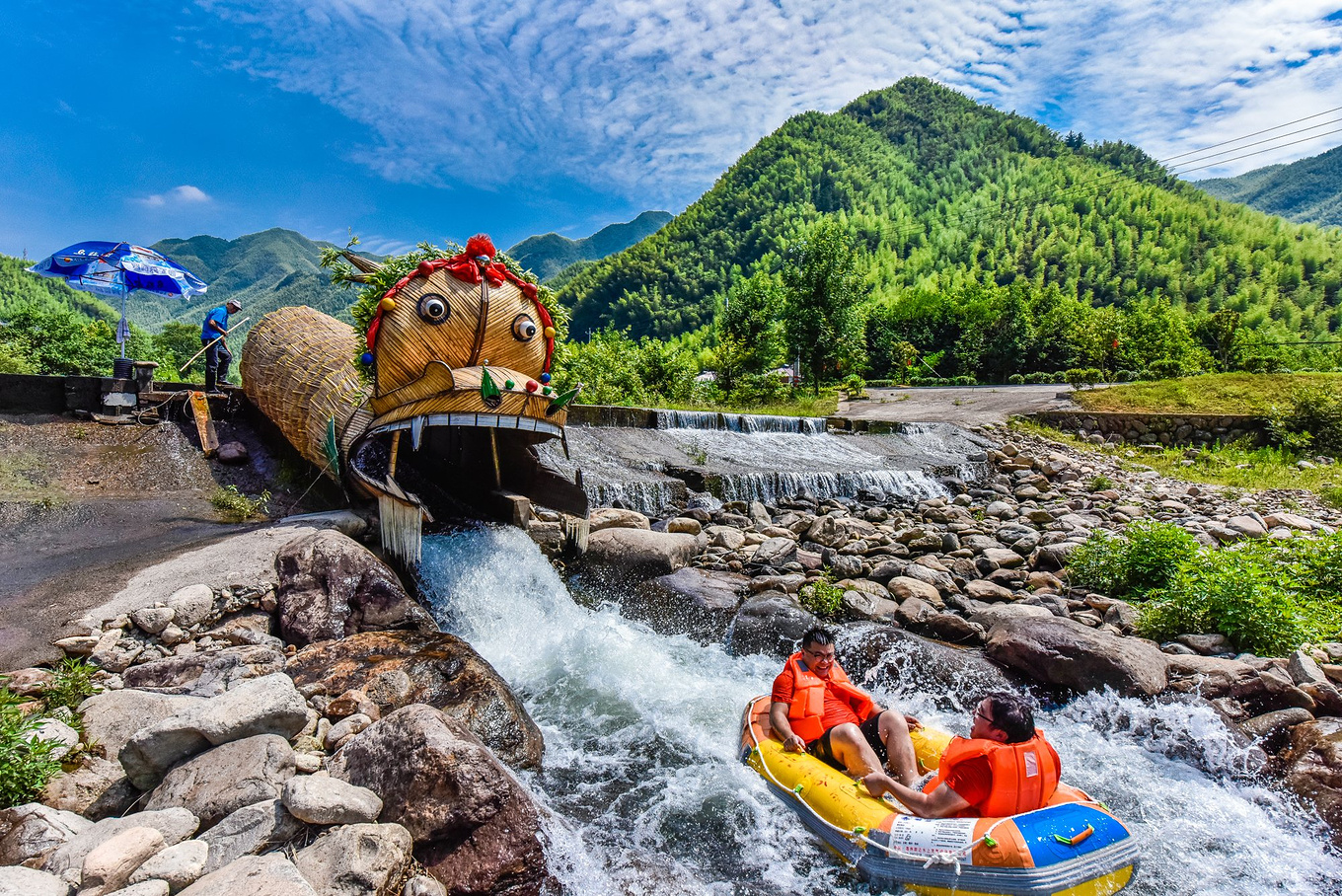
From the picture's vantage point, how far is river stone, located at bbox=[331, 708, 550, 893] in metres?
3.55

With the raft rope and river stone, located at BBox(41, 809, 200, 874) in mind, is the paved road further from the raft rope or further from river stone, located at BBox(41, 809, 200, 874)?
river stone, located at BBox(41, 809, 200, 874)

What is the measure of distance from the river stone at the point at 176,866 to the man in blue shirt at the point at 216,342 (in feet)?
33.3

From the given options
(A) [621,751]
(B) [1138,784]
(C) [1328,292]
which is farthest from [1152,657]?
(C) [1328,292]

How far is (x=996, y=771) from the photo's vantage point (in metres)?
3.80

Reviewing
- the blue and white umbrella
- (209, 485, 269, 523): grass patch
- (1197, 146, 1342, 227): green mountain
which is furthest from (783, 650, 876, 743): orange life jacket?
(1197, 146, 1342, 227): green mountain

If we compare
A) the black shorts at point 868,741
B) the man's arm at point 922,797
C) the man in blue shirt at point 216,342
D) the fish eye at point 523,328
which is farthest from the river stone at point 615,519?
the man in blue shirt at point 216,342

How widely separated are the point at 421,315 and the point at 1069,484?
14545 millimetres

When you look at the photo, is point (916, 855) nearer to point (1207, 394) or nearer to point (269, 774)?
point (269, 774)

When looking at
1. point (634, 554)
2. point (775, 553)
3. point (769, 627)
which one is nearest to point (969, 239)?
point (775, 553)

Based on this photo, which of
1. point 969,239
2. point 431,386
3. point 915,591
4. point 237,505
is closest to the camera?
point 431,386

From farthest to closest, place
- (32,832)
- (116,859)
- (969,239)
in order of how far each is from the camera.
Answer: (969,239)
(32,832)
(116,859)

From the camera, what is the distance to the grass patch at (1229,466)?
14.4 metres

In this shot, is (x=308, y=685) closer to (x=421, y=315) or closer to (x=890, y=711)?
(x=421, y=315)

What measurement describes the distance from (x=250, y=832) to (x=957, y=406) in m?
25.8
